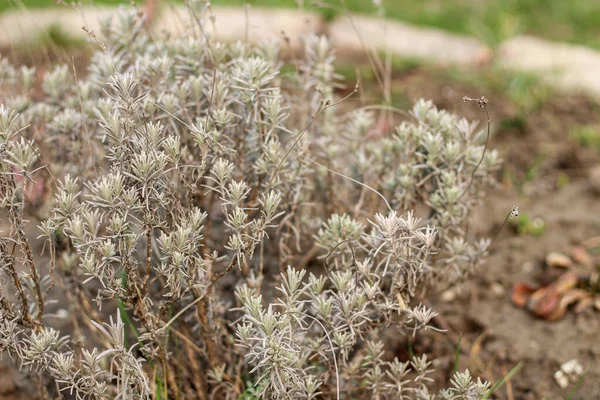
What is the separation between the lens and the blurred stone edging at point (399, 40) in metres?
4.89

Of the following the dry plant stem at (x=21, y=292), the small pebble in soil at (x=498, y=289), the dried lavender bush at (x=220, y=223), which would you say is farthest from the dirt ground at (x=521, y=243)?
the dry plant stem at (x=21, y=292)

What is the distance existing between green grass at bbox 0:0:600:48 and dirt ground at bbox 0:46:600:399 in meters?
1.08

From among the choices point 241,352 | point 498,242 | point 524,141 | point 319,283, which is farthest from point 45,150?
point 524,141

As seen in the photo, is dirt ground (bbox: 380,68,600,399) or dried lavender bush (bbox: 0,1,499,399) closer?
dried lavender bush (bbox: 0,1,499,399)

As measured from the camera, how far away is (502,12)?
18.4 feet

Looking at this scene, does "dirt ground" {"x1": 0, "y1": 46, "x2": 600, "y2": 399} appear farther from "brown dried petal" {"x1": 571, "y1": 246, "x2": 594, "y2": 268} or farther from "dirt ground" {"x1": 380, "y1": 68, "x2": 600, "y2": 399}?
"brown dried petal" {"x1": 571, "y1": 246, "x2": 594, "y2": 268}

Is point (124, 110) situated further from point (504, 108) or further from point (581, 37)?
point (581, 37)

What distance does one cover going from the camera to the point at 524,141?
14.1 feet

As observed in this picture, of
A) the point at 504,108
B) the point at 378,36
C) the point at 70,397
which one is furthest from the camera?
the point at 378,36

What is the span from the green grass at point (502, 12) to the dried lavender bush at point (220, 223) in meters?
3.26

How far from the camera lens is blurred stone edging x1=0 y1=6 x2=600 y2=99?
4895 mm

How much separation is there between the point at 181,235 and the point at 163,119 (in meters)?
0.62

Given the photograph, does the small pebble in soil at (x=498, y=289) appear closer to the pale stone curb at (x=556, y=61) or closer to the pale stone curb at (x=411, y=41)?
the pale stone curb at (x=556, y=61)

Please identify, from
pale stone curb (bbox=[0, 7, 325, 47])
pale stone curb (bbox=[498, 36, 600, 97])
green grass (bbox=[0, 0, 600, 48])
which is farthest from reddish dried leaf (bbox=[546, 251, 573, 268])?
pale stone curb (bbox=[0, 7, 325, 47])
